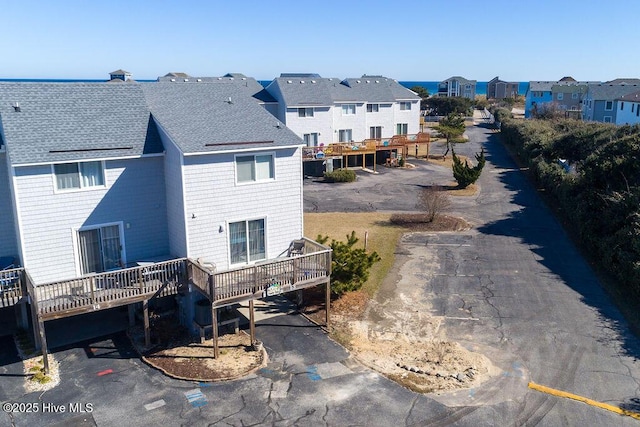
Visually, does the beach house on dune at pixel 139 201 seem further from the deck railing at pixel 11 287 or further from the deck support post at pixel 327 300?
the deck support post at pixel 327 300

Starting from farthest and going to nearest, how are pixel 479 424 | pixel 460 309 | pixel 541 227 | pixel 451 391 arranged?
pixel 541 227
pixel 460 309
pixel 451 391
pixel 479 424

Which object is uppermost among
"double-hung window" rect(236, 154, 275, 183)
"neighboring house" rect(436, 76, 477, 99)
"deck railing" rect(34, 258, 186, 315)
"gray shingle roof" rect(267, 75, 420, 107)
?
"neighboring house" rect(436, 76, 477, 99)

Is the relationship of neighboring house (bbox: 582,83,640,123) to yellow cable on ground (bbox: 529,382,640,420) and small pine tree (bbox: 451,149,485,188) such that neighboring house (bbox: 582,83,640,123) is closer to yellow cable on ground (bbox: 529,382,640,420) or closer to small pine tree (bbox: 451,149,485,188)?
small pine tree (bbox: 451,149,485,188)

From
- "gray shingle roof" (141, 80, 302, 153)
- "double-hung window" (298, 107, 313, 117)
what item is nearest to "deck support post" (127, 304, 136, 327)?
"gray shingle roof" (141, 80, 302, 153)

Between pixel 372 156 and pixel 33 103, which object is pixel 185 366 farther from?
pixel 372 156

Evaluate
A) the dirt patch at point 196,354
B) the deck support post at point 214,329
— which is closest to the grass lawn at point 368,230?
the dirt patch at point 196,354

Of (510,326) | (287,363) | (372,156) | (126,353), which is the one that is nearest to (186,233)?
(126,353)

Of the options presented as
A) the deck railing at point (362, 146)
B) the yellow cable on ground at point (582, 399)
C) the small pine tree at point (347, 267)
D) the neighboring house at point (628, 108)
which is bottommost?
the yellow cable on ground at point (582, 399)
